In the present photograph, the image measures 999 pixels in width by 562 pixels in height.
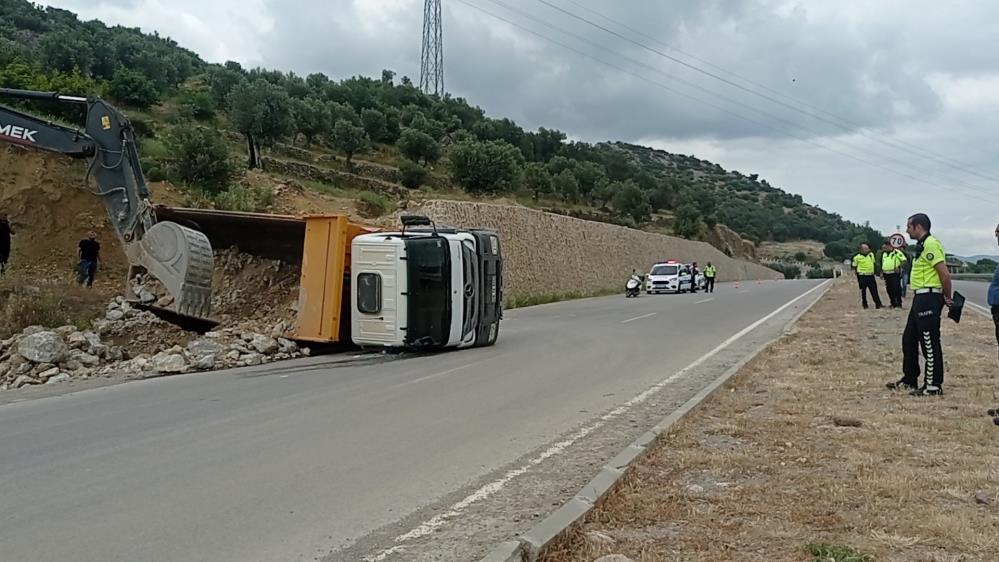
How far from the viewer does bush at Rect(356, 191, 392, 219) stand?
33438 millimetres

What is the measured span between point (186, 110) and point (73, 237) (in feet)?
78.8

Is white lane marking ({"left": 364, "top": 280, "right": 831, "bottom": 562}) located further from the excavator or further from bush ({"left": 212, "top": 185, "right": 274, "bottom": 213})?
bush ({"left": 212, "top": 185, "right": 274, "bottom": 213})

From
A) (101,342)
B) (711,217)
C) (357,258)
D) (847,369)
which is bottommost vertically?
(101,342)

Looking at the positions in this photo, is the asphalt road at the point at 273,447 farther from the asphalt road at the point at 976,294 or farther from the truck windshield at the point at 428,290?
the asphalt road at the point at 976,294

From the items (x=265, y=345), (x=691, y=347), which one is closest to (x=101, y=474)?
(x=265, y=345)

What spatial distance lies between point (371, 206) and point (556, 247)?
11021 millimetres

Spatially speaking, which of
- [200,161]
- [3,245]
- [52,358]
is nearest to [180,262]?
[52,358]

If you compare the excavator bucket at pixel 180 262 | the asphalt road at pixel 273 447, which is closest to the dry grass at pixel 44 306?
the excavator bucket at pixel 180 262

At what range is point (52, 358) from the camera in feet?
41.4

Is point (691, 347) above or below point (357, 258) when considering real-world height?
below

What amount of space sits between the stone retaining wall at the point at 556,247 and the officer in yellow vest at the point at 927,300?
907 inches

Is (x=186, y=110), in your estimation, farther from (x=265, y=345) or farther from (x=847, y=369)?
(x=847, y=369)

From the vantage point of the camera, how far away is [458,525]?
522 centimetres

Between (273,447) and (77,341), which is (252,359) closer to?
(77,341)
